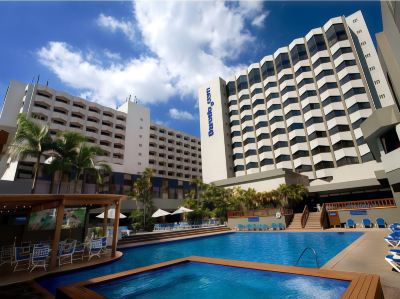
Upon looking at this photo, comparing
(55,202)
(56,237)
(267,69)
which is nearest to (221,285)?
(56,237)

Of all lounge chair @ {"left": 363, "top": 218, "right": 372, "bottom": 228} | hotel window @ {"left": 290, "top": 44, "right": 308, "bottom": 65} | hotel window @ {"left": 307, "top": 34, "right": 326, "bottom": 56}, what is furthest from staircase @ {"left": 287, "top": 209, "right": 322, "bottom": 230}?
hotel window @ {"left": 290, "top": 44, "right": 308, "bottom": 65}

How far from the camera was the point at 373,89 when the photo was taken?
4288cm

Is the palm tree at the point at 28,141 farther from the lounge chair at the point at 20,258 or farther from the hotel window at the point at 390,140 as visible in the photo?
the hotel window at the point at 390,140

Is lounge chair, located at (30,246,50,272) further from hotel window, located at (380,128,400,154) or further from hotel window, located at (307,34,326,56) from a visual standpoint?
hotel window, located at (307,34,326,56)

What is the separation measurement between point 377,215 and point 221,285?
2392 cm

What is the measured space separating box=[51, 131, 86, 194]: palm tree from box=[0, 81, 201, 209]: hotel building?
11844 mm

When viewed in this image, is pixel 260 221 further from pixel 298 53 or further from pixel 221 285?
pixel 298 53

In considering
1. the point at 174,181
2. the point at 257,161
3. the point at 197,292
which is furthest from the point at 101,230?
the point at 257,161

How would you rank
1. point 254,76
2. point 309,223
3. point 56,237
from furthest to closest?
point 254,76
point 309,223
point 56,237

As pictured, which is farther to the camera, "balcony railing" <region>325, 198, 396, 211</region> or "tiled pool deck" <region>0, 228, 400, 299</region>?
"balcony railing" <region>325, 198, 396, 211</region>

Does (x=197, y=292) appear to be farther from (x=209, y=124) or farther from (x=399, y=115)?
(x=209, y=124)

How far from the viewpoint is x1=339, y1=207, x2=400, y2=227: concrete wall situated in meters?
23.4

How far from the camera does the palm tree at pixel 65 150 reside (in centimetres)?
2438

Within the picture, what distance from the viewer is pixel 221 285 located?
328 inches
